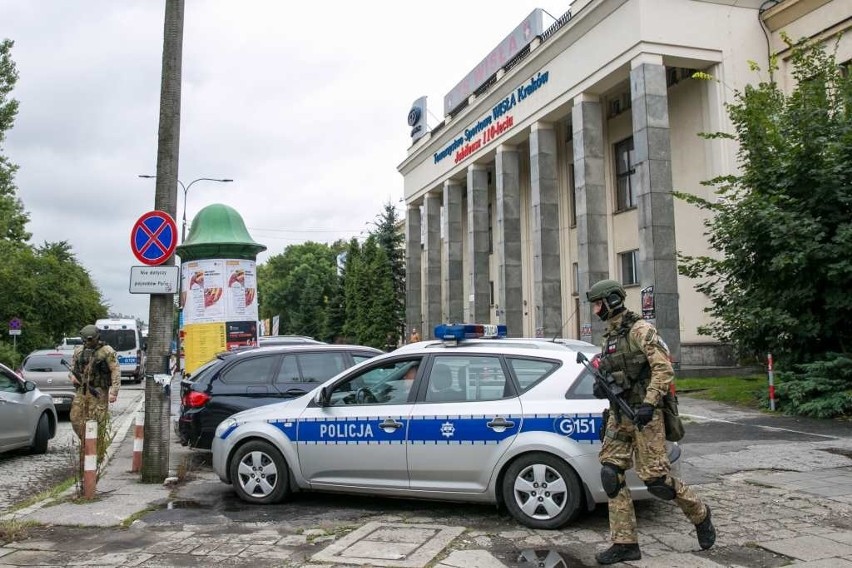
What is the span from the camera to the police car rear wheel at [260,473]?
686cm

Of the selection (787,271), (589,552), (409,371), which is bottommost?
(589,552)

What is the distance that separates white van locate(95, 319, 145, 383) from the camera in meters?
30.1

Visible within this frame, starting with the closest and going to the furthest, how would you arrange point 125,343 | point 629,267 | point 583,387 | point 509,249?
point 583,387, point 629,267, point 125,343, point 509,249

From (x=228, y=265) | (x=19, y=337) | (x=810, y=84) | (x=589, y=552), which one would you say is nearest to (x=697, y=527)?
(x=589, y=552)

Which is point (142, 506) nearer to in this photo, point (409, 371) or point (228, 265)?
point (409, 371)

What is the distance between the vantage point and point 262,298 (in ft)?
296

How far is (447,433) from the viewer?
20.1ft

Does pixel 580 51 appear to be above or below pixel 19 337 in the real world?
above

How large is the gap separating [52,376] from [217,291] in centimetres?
410

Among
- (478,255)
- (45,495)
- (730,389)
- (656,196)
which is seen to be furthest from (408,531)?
(478,255)

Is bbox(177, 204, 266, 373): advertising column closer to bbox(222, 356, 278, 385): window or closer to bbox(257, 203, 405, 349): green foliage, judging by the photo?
bbox(222, 356, 278, 385): window

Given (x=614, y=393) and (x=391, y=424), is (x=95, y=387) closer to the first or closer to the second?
(x=391, y=424)

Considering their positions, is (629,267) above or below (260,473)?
above

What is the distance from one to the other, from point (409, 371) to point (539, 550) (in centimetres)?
204
